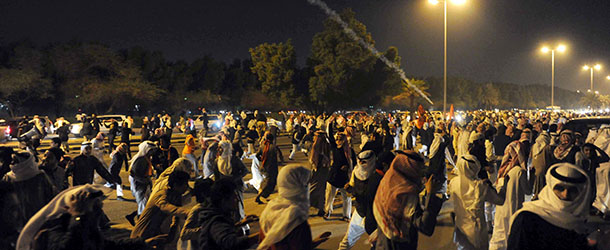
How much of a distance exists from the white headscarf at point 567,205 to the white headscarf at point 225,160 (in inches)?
201

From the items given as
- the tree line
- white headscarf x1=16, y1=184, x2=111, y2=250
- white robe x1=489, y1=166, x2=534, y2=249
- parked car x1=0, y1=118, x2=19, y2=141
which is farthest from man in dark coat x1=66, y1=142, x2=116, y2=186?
the tree line

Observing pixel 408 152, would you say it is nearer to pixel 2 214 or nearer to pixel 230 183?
pixel 230 183

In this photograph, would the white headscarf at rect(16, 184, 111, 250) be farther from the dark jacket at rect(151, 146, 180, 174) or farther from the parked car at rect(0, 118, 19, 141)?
the parked car at rect(0, 118, 19, 141)

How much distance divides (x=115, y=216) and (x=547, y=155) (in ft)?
24.7

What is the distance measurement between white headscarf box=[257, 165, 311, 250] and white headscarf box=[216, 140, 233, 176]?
13.6ft

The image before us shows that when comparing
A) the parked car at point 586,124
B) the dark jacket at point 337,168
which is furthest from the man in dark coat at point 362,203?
the parked car at point 586,124

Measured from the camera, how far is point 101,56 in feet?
143

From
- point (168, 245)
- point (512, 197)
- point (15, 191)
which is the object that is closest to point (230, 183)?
point (168, 245)

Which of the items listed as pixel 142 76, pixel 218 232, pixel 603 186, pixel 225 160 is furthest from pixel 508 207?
pixel 142 76

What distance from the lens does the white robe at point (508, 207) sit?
17.0 feet

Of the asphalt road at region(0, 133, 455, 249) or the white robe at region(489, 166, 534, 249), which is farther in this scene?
the asphalt road at region(0, 133, 455, 249)

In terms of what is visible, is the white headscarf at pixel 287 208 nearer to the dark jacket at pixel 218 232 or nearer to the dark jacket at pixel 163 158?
the dark jacket at pixel 218 232

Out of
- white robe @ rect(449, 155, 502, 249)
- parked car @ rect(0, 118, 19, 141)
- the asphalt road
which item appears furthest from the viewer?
parked car @ rect(0, 118, 19, 141)

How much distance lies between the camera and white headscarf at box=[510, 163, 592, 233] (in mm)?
3180
